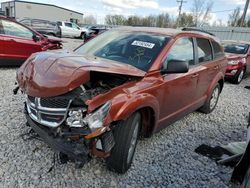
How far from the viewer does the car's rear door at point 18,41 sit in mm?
7711

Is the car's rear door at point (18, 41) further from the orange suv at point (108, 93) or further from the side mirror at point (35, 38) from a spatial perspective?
the orange suv at point (108, 93)

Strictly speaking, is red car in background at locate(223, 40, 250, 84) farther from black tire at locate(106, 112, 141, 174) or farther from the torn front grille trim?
the torn front grille trim

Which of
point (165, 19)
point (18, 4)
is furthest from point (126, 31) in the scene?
point (165, 19)

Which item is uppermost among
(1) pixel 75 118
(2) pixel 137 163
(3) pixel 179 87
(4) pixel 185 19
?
(4) pixel 185 19

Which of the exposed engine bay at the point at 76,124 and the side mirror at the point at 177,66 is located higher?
the side mirror at the point at 177,66

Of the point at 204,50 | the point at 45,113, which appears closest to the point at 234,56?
the point at 204,50

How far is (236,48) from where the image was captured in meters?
10.3

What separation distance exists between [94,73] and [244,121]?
13.2 feet

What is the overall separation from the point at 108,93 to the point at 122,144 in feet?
1.99

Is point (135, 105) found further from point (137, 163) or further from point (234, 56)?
point (234, 56)

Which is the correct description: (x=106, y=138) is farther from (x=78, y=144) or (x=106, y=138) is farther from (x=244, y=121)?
(x=244, y=121)

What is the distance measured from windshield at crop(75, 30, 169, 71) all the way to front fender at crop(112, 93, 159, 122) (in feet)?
1.42

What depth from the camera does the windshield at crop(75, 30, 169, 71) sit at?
3484 mm

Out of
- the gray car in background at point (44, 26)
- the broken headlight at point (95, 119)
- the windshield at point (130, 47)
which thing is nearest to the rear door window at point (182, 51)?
the windshield at point (130, 47)
